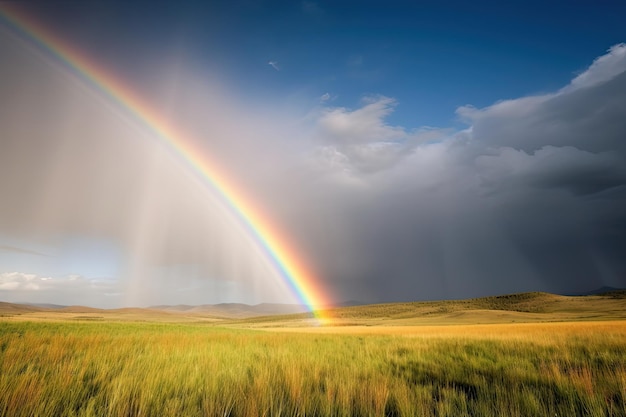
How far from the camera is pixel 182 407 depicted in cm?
379

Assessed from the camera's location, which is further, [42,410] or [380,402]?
[380,402]

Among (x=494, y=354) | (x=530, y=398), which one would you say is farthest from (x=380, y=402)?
(x=494, y=354)

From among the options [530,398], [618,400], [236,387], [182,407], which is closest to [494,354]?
[618,400]

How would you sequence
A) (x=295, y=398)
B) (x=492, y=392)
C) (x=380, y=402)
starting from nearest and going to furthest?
(x=380, y=402)
(x=295, y=398)
(x=492, y=392)

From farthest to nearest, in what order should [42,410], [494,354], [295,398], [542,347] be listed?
[542,347]
[494,354]
[295,398]
[42,410]

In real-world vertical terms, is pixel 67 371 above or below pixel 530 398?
above

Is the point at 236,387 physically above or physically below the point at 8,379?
below

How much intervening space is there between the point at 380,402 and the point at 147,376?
11.0ft

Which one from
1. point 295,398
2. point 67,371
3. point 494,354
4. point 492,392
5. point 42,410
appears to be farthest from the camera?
point 494,354

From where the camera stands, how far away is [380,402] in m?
3.71

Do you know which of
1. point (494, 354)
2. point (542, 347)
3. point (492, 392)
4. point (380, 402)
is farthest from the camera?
point (542, 347)

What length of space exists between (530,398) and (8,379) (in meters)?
6.41

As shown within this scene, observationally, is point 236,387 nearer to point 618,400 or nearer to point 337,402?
point 337,402

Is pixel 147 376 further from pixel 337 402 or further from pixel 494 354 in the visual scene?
pixel 494 354
